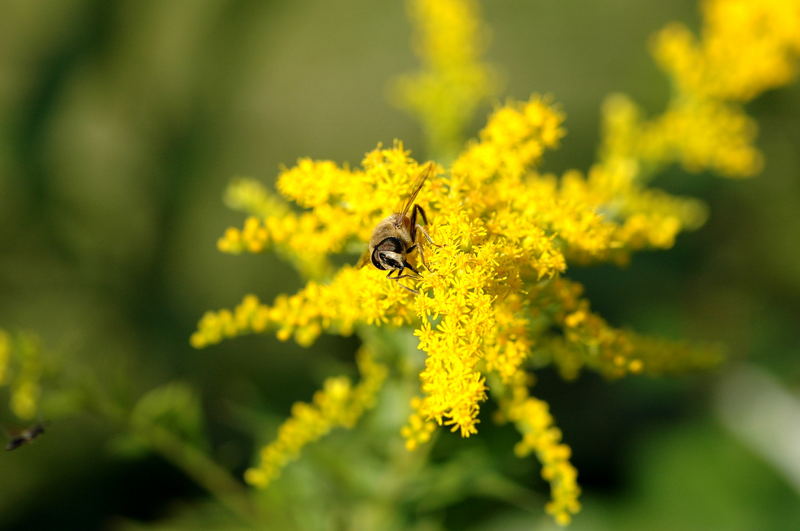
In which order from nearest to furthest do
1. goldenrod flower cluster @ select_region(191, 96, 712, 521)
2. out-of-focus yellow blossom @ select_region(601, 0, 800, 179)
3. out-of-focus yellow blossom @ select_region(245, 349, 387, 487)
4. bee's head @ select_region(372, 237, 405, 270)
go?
goldenrod flower cluster @ select_region(191, 96, 712, 521)
bee's head @ select_region(372, 237, 405, 270)
out-of-focus yellow blossom @ select_region(245, 349, 387, 487)
out-of-focus yellow blossom @ select_region(601, 0, 800, 179)

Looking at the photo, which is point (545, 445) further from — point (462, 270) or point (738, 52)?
point (738, 52)

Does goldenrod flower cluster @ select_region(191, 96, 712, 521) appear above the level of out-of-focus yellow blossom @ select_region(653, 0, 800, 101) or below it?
below

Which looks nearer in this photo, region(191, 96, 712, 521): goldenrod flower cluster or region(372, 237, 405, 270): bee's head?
region(191, 96, 712, 521): goldenrod flower cluster

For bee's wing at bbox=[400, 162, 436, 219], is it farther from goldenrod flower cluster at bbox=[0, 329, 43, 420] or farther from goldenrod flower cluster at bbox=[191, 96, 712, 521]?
goldenrod flower cluster at bbox=[0, 329, 43, 420]

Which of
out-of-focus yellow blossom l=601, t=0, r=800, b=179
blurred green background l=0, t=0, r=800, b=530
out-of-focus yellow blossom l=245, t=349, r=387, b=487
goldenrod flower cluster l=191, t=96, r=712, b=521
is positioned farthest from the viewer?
blurred green background l=0, t=0, r=800, b=530

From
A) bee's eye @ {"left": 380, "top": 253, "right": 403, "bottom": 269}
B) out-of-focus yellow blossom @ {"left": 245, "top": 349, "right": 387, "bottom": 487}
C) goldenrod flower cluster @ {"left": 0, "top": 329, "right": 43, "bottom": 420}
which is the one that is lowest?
out-of-focus yellow blossom @ {"left": 245, "top": 349, "right": 387, "bottom": 487}

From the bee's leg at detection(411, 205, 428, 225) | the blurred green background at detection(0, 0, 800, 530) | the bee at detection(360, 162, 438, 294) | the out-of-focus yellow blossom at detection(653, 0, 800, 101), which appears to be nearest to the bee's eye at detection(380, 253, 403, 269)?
the bee at detection(360, 162, 438, 294)

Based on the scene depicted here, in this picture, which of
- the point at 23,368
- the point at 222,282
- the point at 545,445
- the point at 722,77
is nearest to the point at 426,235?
the point at 545,445

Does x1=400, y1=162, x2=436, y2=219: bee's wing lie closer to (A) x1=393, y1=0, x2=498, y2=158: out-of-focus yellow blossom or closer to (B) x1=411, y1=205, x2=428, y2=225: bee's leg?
(B) x1=411, y1=205, x2=428, y2=225: bee's leg

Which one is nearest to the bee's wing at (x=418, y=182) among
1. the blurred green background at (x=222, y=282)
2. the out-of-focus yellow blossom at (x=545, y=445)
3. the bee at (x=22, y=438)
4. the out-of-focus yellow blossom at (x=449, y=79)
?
the out-of-focus yellow blossom at (x=545, y=445)

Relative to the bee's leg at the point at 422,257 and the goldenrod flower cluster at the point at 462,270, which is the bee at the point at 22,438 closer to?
the goldenrod flower cluster at the point at 462,270
